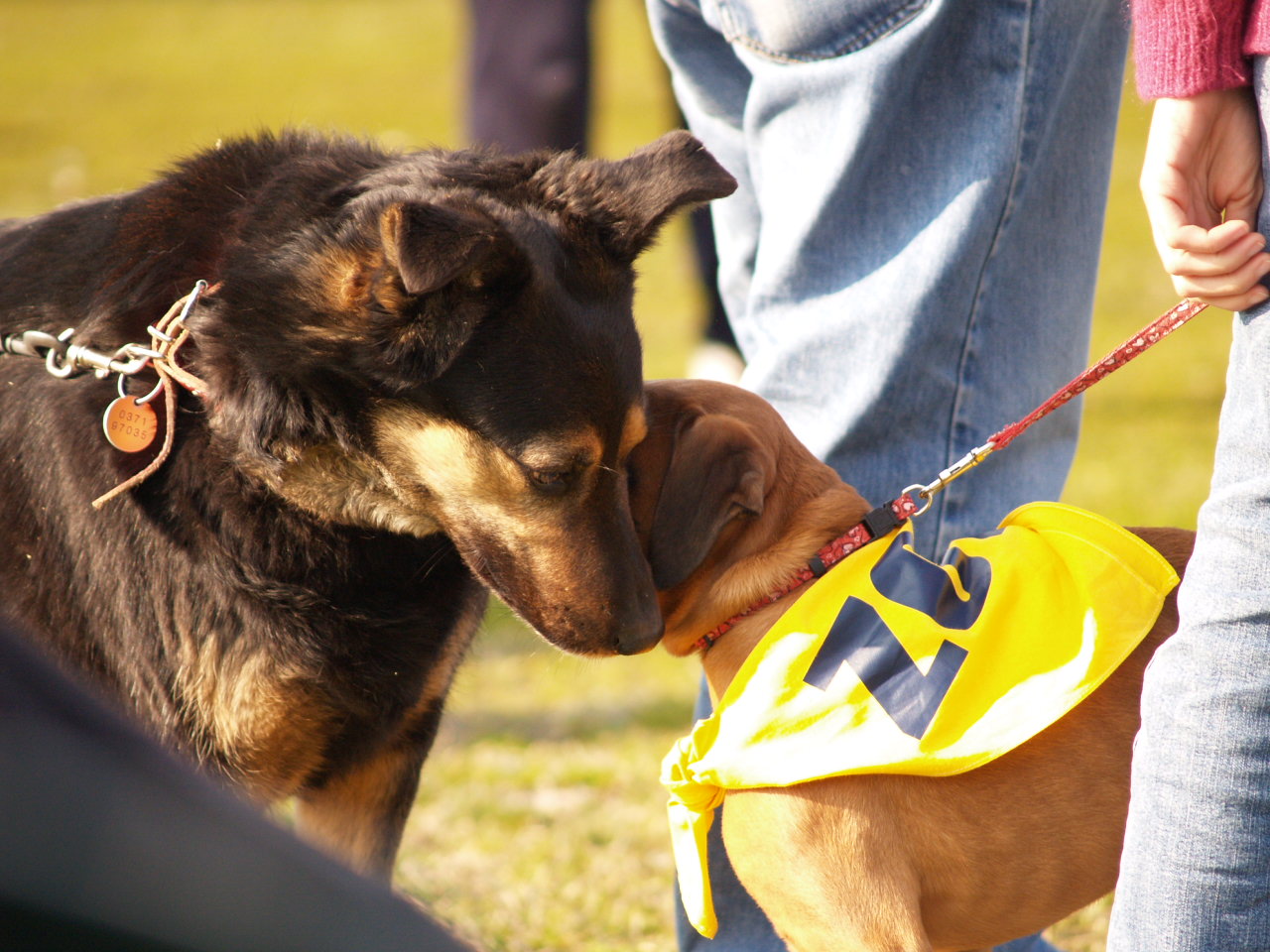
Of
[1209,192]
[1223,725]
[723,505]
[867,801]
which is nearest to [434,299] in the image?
[723,505]

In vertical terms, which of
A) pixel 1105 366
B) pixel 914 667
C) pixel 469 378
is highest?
pixel 1105 366

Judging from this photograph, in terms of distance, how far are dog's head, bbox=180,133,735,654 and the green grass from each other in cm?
68

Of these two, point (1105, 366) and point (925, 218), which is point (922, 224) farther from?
point (1105, 366)

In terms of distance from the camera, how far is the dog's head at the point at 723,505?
8.24ft

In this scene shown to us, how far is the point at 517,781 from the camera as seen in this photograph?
14.5 ft

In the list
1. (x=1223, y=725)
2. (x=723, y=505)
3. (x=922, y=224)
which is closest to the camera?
(x=1223, y=725)

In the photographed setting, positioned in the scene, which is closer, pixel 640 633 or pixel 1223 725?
pixel 1223 725

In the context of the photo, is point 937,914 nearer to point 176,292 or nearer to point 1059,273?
point 1059,273

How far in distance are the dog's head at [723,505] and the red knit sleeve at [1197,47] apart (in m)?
1.06

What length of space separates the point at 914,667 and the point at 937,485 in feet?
1.29

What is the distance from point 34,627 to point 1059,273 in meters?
2.38

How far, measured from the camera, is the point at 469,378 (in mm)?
2525

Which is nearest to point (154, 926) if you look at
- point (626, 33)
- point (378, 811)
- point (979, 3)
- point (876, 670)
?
point (876, 670)

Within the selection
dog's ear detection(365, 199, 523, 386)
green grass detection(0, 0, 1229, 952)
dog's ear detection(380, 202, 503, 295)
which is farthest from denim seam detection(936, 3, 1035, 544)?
dog's ear detection(380, 202, 503, 295)
